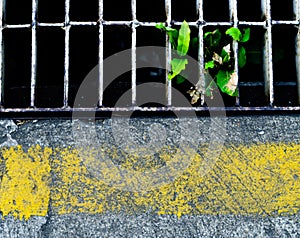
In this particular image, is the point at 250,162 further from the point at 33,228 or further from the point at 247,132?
the point at 33,228

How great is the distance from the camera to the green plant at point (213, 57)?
1750 mm

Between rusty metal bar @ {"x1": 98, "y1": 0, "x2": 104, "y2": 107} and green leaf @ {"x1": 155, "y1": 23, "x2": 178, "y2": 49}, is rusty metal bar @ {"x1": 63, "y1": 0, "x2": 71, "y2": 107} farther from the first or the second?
green leaf @ {"x1": 155, "y1": 23, "x2": 178, "y2": 49}

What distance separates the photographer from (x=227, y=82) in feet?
5.76

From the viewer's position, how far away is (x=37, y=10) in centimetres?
183

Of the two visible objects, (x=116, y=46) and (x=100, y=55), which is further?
(x=116, y=46)

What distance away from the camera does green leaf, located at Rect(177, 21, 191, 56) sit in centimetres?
174

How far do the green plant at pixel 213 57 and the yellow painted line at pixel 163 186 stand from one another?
231 millimetres

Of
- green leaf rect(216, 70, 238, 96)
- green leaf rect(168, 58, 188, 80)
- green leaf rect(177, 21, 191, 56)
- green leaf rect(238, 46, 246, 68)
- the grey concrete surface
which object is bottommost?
the grey concrete surface

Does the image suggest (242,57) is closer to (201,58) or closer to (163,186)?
(201,58)

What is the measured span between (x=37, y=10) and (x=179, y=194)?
0.88 meters

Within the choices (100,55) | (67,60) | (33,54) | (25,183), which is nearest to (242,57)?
(100,55)

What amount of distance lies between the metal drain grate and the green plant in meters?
0.03

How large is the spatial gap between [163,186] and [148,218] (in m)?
0.13

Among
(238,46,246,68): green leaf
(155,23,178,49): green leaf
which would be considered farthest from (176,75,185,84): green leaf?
(238,46,246,68): green leaf
